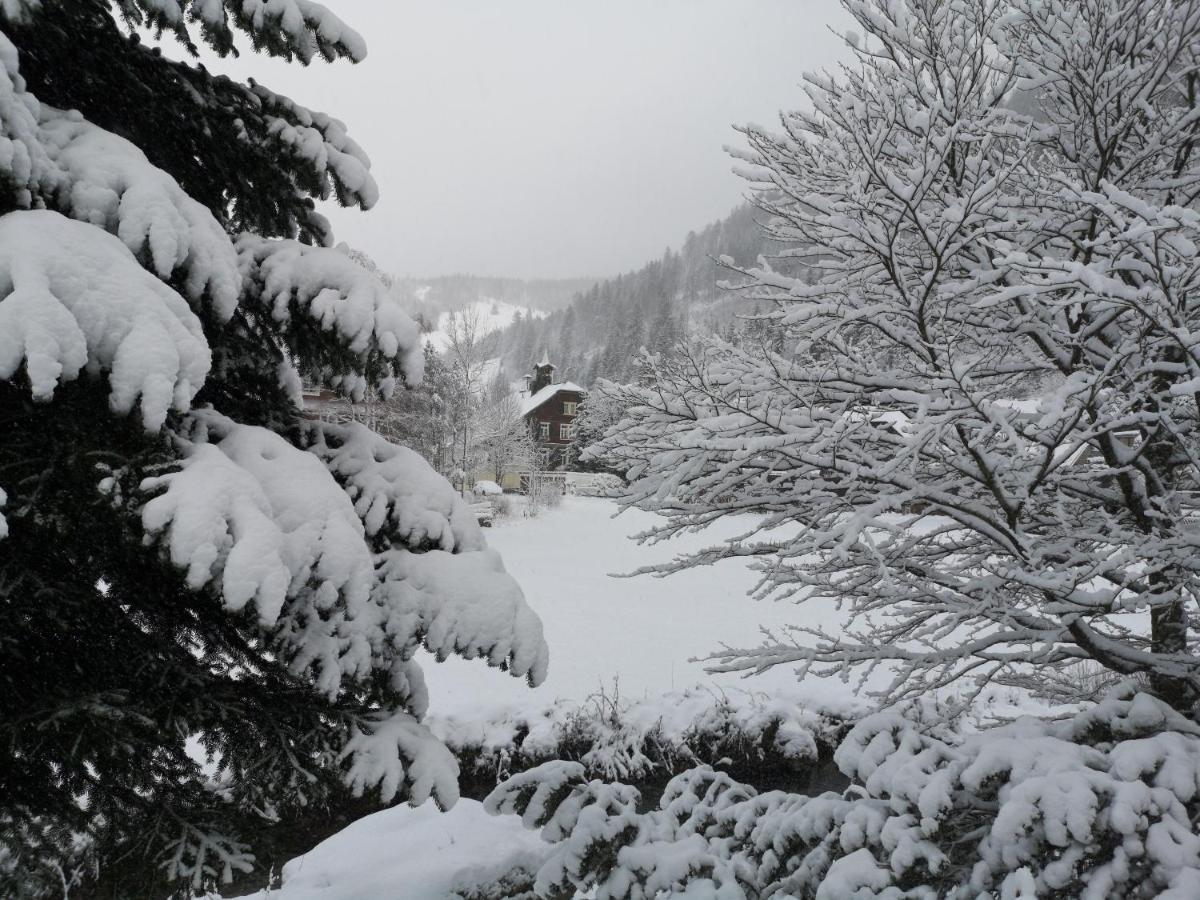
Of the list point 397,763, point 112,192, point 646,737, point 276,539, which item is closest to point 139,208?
point 112,192

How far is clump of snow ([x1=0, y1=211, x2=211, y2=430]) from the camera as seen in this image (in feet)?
4.12

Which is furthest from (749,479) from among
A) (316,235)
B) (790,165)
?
(316,235)

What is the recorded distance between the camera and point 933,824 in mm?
1708

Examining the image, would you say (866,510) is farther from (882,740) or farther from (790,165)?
(790,165)

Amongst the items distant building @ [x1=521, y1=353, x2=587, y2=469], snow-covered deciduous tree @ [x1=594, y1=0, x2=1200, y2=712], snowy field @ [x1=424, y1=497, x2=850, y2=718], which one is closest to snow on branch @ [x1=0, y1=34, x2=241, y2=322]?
snow-covered deciduous tree @ [x1=594, y1=0, x2=1200, y2=712]

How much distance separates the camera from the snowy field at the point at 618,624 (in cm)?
752

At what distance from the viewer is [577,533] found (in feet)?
65.2

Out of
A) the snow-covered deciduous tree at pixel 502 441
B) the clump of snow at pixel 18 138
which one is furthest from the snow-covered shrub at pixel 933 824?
the snow-covered deciduous tree at pixel 502 441

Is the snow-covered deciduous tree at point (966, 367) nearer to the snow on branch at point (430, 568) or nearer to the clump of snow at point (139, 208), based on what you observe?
the snow on branch at point (430, 568)

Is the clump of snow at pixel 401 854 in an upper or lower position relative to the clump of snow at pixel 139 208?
lower

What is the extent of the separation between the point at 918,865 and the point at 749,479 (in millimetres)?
1879

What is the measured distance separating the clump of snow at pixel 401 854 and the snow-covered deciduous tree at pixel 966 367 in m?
2.61

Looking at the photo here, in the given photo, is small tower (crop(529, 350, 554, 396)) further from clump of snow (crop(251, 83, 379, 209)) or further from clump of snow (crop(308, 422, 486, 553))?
clump of snow (crop(308, 422, 486, 553))

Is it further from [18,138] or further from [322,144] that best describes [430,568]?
[322,144]
